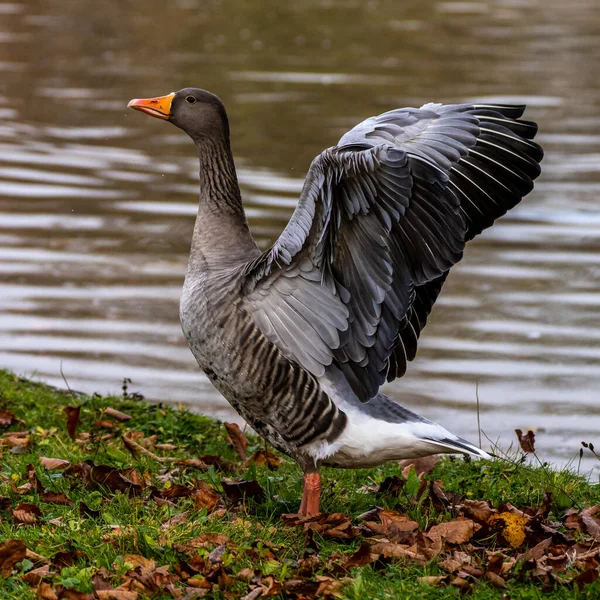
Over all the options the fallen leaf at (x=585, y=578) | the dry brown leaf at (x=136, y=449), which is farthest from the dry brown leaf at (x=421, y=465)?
the fallen leaf at (x=585, y=578)

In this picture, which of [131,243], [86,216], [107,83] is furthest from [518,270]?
[107,83]

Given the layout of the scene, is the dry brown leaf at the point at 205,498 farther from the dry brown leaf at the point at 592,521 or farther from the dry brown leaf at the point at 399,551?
the dry brown leaf at the point at 592,521

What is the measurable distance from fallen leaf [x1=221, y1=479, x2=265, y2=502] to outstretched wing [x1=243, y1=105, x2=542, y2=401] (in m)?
0.73

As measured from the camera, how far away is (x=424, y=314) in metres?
5.79

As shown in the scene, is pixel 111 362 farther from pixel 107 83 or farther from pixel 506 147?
pixel 107 83

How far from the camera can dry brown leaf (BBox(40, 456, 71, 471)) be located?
592 cm

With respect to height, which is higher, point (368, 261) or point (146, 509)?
point (368, 261)

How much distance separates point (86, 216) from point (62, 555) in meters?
8.13

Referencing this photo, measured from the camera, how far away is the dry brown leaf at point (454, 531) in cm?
490

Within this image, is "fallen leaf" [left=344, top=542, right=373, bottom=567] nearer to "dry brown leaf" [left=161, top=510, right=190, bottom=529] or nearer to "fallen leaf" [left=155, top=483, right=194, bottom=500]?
"dry brown leaf" [left=161, top=510, right=190, bottom=529]

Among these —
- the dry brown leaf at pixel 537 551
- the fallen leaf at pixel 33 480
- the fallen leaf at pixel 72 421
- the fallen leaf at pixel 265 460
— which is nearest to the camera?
the dry brown leaf at pixel 537 551

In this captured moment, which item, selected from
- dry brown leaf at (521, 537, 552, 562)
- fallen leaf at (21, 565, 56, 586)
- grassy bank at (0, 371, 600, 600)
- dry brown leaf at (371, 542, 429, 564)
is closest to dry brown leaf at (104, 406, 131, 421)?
grassy bank at (0, 371, 600, 600)

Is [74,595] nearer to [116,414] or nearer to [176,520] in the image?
[176,520]

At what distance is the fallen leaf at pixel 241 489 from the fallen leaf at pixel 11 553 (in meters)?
1.22
